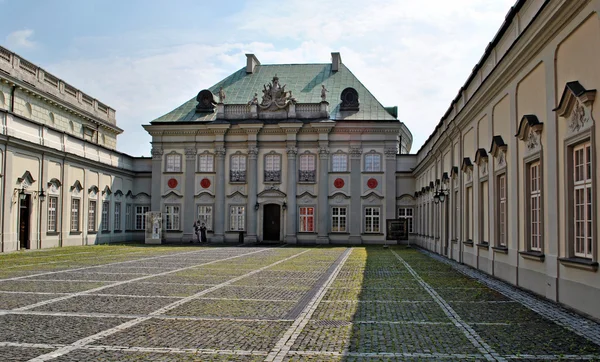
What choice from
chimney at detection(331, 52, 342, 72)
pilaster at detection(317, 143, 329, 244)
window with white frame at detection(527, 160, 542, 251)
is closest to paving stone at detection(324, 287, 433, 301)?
window with white frame at detection(527, 160, 542, 251)

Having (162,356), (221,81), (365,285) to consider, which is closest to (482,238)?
(365,285)

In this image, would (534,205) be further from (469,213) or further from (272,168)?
(272,168)

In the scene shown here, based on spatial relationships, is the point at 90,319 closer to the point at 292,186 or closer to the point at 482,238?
the point at 482,238

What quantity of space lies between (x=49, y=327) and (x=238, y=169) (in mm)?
34109

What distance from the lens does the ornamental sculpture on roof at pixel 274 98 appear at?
143 ft

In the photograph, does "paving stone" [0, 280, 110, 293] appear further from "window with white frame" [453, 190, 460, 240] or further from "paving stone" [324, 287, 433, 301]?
"window with white frame" [453, 190, 460, 240]

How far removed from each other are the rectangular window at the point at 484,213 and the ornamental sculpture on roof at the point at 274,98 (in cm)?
2487

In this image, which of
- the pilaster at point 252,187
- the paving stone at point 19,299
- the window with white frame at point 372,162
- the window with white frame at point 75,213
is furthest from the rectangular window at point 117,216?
the paving stone at point 19,299

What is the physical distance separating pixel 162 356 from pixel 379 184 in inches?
1393

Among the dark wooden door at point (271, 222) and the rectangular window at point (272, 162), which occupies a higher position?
the rectangular window at point (272, 162)

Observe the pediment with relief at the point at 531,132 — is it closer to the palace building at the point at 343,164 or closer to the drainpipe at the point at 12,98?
the palace building at the point at 343,164

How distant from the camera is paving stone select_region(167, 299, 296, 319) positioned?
36.2 ft

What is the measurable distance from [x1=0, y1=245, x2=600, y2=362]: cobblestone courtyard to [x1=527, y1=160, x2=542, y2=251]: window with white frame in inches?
54.2

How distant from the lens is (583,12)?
10984 mm
